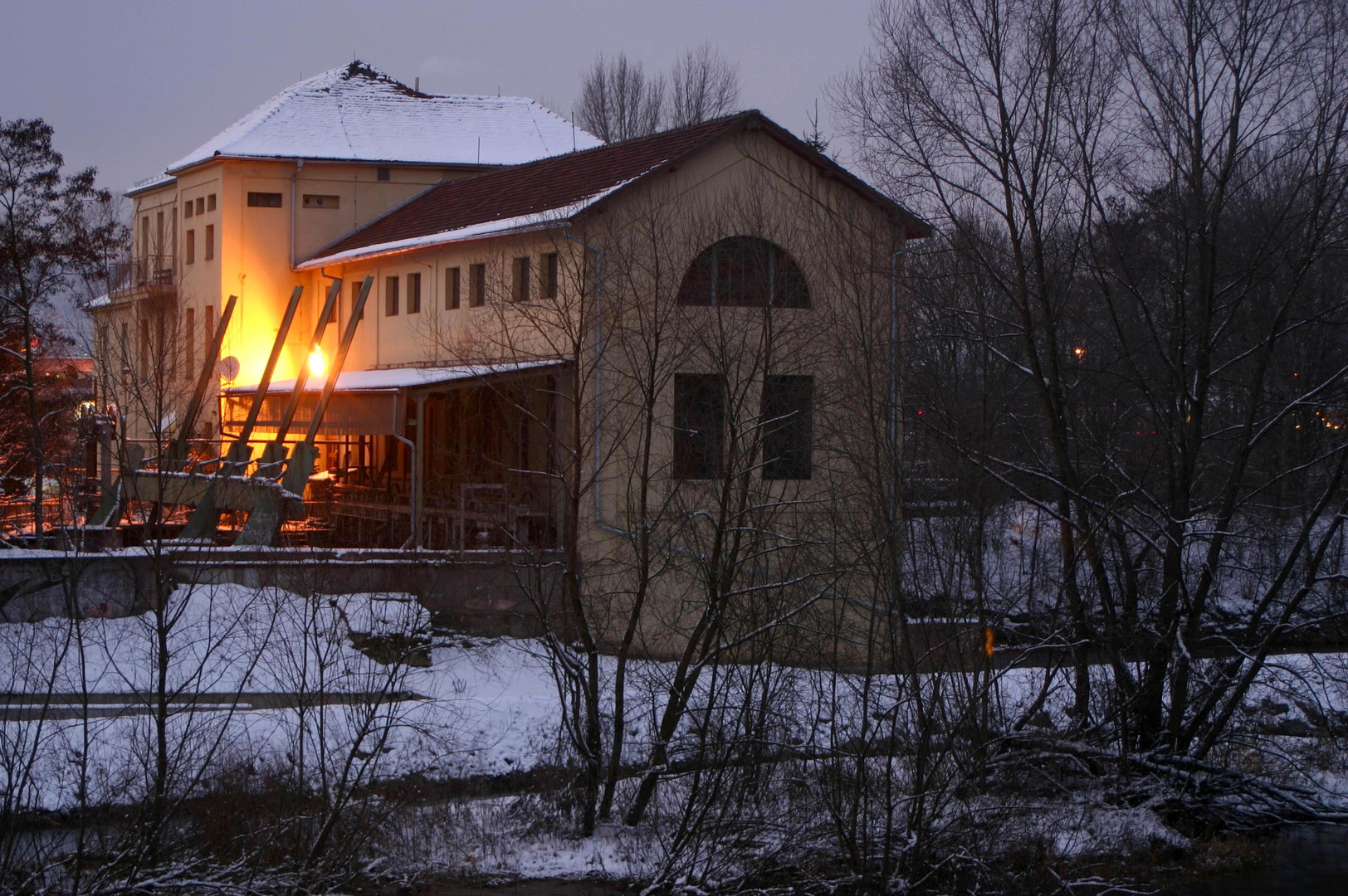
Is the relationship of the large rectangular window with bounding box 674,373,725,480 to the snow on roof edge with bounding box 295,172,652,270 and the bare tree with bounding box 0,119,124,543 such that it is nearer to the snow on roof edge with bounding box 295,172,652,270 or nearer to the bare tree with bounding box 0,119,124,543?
the snow on roof edge with bounding box 295,172,652,270

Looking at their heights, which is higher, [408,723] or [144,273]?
[144,273]

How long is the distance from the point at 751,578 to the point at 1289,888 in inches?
236

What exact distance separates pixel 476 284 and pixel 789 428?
12.3 metres

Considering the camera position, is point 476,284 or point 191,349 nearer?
point 476,284

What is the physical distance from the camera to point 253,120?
120ft

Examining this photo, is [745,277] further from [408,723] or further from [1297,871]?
[1297,871]

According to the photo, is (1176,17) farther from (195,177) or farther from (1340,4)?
(195,177)

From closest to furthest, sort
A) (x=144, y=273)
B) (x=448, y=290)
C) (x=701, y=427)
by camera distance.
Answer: (x=701, y=427)
(x=448, y=290)
(x=144, y=273)

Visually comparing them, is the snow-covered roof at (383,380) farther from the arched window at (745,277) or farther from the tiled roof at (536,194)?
the arched window at (745,277)

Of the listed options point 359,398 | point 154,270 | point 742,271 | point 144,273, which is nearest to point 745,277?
point 742,271

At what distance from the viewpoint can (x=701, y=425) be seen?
14.8 meters

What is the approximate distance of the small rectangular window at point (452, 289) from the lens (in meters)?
26.4

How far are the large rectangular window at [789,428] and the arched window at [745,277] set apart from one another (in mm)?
897

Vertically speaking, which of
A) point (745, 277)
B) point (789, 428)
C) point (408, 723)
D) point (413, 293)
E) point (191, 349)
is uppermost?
point (413, 293)
